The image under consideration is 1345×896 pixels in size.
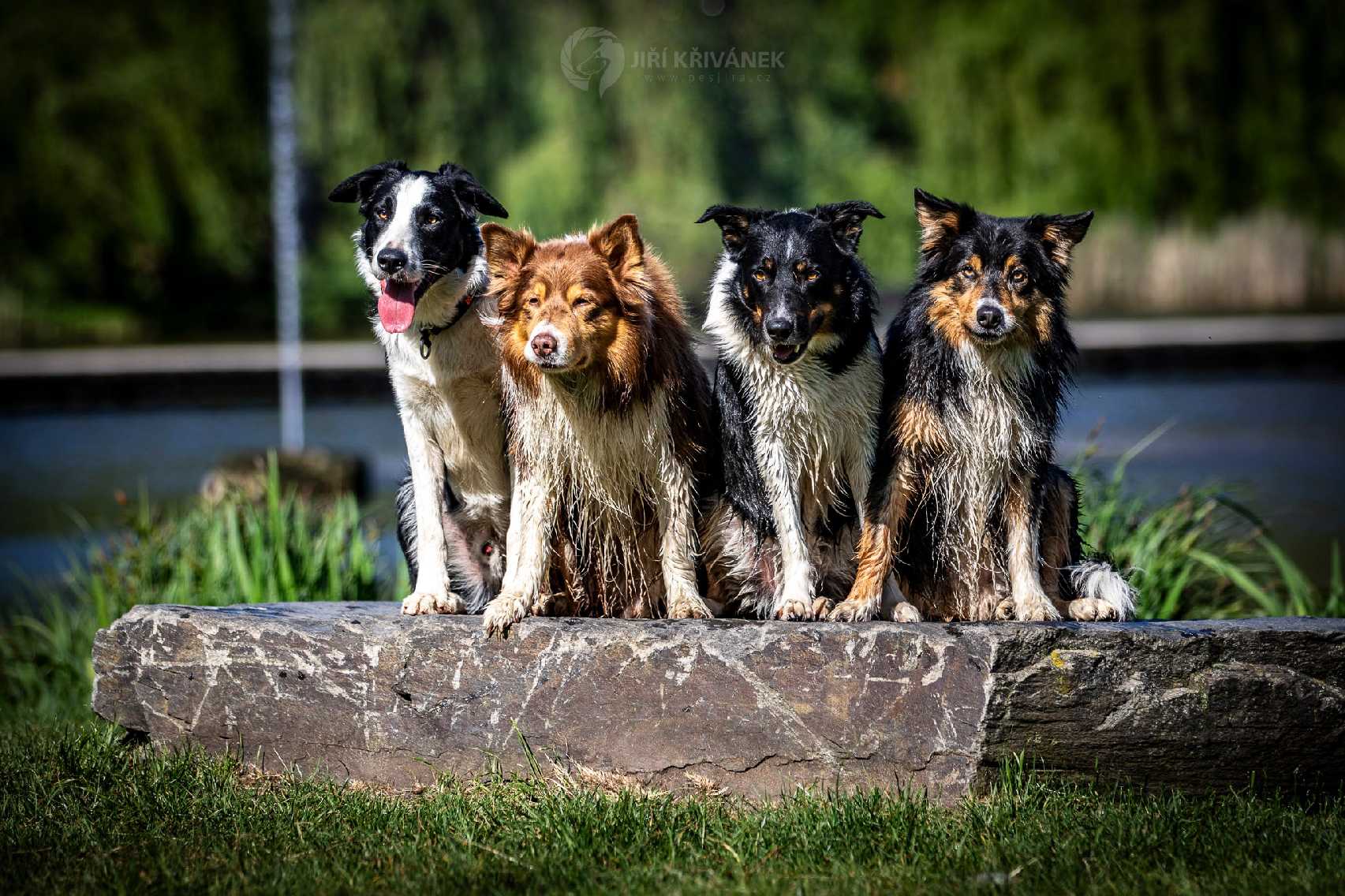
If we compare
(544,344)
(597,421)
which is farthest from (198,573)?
(544,344)

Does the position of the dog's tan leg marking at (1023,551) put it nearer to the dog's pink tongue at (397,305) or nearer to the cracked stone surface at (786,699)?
the cracked stone surface at (786,699)

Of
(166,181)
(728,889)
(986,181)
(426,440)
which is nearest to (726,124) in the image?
(986,181)

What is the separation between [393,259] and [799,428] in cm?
156

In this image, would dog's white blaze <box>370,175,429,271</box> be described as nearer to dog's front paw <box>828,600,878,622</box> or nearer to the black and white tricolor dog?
the black and white tricolor dog

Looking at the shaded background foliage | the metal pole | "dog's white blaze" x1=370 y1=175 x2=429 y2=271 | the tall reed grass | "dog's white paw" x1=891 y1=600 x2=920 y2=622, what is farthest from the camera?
the metal pole

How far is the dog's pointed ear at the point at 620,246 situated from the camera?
4.75 metres

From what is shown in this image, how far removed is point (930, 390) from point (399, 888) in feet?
7.75

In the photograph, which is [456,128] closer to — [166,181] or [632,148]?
[632,148]

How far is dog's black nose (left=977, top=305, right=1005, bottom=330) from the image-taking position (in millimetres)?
4434

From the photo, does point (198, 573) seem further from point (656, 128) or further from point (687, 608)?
point (656, 128)

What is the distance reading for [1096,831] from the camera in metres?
4.21

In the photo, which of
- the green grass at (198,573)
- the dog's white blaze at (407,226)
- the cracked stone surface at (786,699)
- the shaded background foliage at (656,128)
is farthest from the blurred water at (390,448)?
the dog's white blaze at (407,226)

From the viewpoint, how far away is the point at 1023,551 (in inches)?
187

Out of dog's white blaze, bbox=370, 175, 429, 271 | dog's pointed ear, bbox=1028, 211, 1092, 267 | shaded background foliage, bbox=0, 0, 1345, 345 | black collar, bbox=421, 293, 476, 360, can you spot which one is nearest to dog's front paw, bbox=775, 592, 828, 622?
dog's pointed ear, bbox=1028, 211, 1092, 267
